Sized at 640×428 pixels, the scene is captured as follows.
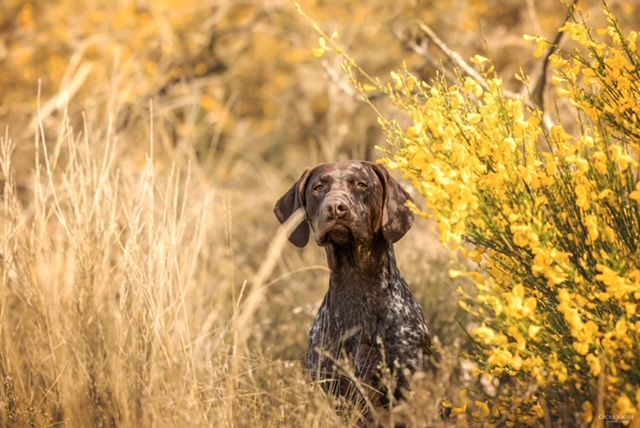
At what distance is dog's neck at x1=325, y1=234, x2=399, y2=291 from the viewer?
4348mm

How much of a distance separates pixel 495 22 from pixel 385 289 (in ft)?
23.3

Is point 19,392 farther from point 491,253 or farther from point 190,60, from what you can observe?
point 190,60

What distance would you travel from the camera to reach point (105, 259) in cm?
402

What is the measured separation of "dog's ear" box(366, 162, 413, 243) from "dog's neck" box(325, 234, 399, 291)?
0.28ft

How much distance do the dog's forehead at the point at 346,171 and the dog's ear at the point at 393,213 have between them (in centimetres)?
9

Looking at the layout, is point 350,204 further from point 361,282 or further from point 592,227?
point 592,227

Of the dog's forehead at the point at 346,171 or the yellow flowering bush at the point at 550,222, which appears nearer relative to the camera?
the yellow flowering bush at the point at 550,222

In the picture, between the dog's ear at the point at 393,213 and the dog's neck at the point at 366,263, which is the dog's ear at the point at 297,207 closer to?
the dog's neck at the point at 366,263

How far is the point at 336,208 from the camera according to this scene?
13.5ft

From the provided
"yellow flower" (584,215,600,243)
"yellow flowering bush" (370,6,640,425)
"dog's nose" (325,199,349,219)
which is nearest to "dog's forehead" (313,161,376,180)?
"dog's nose" (325,199,349,219)

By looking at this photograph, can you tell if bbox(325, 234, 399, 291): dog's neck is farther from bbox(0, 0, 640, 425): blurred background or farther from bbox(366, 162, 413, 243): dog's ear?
bbox(0, 0, 640, 425): blurred background

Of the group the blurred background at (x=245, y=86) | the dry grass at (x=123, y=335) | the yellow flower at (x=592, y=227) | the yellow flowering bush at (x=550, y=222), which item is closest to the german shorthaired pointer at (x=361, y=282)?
the dry grass at (x=123, y=335)

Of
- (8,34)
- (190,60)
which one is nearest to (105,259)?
(190,60)

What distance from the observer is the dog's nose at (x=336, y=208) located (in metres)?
4.11
